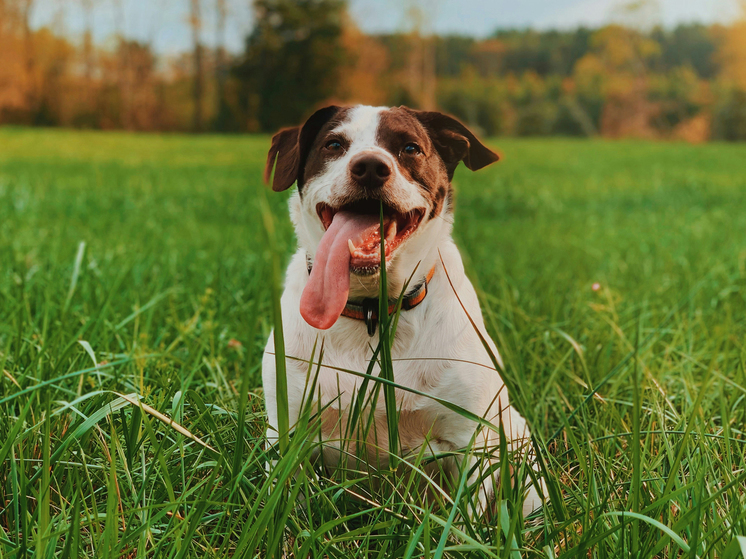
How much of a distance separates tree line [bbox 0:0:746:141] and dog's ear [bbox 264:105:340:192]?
1092 inches

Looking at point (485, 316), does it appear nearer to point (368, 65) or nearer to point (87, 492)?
point (87, 492)

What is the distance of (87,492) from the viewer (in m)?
1.73

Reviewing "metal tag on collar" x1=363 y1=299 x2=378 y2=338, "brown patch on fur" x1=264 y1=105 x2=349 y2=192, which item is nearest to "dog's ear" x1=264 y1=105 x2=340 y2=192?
"brown patch on fur" x1=264 y1=105 x2=349 y2=192

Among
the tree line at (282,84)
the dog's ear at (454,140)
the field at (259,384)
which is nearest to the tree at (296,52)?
the tree line at (282,84)

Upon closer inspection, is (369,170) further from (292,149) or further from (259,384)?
(259,384)

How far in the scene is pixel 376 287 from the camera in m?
1.99

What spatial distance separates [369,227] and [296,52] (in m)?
33.6

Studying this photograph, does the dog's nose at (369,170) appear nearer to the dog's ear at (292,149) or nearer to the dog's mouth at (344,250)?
the dog's mouth at (344,250)

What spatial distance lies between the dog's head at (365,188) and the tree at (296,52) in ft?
103

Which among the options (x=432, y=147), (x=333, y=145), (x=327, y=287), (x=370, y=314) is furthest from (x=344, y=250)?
(x=432, y=147)

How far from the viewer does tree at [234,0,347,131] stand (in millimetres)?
32719

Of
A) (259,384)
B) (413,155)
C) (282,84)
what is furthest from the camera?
(282,84)

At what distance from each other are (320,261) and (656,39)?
51259 millimetres

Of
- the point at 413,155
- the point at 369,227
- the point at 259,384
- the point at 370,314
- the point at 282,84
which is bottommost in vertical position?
the point at 259,384
